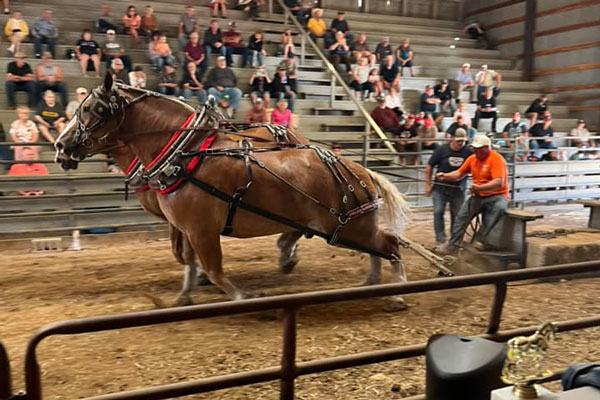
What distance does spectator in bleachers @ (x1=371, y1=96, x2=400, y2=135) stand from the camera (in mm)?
12344

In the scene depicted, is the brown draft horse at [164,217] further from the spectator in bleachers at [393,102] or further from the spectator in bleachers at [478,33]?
the spectator in bleachers at [478,33]

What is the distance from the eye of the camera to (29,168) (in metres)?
8.09

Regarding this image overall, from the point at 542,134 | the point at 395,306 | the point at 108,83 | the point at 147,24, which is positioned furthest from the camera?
the point at 542,134

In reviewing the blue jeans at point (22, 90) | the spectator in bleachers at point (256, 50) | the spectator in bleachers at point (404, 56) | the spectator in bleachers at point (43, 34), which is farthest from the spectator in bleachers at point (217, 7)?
the blue jeans at point (22, 90)

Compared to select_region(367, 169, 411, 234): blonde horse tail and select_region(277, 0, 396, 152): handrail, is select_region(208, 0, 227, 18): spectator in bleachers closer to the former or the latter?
select_region(277, 0, 396, 152): handrail

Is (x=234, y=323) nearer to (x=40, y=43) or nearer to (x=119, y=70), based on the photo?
(x=119, y=70)

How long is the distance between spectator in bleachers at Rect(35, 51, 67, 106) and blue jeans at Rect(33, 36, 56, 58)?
1306 mm

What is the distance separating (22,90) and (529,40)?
1680 centimetres

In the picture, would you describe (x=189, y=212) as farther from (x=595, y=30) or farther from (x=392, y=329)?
(x=595, y=30)

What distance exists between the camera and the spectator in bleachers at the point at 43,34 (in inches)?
435

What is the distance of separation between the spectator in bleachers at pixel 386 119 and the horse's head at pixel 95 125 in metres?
8.38

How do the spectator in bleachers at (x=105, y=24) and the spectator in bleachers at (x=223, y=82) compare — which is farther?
the spectator in bleachers at (x=105, y=24)

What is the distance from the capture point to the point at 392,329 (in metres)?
4.52

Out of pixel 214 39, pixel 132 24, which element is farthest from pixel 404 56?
pixel 132 24
